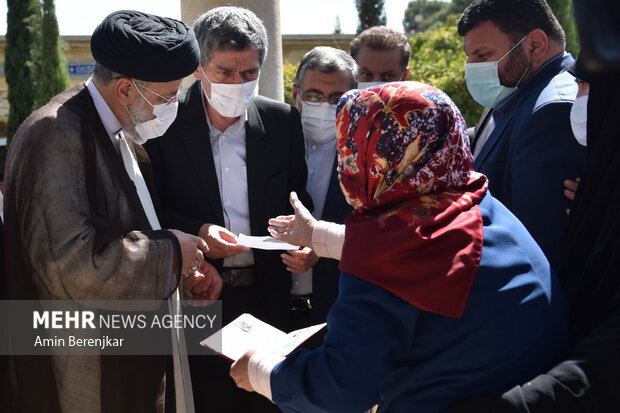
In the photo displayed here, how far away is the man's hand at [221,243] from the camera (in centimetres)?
290

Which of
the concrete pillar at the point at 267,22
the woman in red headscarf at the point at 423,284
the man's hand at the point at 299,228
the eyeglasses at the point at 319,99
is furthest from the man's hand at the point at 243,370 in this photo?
the concrete pillar at the point at 267,22

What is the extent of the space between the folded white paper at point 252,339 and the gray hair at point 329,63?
67.4 inches

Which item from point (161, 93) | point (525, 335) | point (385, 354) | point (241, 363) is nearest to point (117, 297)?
point (241, 363)

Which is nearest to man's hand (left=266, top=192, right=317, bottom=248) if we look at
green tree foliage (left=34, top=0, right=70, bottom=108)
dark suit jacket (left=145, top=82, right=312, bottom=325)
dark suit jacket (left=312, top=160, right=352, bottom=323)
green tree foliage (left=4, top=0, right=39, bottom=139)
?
dark suit jacket (left=145, top=82, right=312, bottom=325)

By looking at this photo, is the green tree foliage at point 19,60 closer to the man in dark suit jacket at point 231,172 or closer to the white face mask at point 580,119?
the man in dark suit jacket at point 231,172

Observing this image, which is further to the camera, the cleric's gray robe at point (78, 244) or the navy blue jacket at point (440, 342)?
the cleric's gray robe at point (78, 244)

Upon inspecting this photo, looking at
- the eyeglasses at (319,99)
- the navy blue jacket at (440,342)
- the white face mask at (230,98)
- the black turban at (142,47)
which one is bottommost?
the navy blue jacket at (440,342)

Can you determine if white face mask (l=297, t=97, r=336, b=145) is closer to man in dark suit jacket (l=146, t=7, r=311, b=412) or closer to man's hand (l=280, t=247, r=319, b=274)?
man in dark suit jacket (l=146, t=7, r=311, b=412)

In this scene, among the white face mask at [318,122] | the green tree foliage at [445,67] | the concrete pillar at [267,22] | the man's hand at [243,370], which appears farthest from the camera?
the green tree foliage at [445,67]

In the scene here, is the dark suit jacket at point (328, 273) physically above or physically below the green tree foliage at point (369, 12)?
above

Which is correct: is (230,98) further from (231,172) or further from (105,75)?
(105,75)

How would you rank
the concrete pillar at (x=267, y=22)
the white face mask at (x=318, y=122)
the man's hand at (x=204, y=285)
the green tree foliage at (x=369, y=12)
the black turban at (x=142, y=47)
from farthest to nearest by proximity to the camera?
the green tree foliage at (x=369, y=12) < the concrete pillar at (x=267, y=22) < the white face mask at (x=318, y=122) < the man's hand at (x=204, y=285) < the black turban at (x=142, y=47)

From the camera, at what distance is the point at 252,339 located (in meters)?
2.23

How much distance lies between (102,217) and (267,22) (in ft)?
8.41
